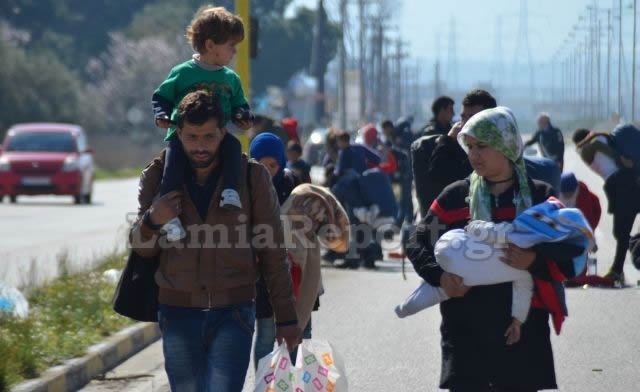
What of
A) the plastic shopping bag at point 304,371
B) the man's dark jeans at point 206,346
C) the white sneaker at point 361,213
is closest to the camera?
the man's dark jeans at point 206,346

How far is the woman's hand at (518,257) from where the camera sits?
5.73 meters

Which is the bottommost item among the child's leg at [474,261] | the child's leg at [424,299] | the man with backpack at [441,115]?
the child's leg at [424,299]

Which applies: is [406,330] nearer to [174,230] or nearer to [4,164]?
[174,230]

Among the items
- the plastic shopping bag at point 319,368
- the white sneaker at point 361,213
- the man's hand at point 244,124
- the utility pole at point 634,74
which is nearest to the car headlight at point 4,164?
the utility pole at point 634,74

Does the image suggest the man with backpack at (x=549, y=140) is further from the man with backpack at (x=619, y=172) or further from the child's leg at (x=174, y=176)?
the child's leg at (x=174, y=176)

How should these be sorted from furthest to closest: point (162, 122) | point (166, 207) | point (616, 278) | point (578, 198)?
point (616, 278) → point (578, 198) → point (162, 122) → point (166, 207)

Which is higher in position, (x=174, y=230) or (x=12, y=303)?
(x=174, y=230)

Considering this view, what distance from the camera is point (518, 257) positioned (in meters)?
5.73

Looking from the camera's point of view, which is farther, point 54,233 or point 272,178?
point 54,233

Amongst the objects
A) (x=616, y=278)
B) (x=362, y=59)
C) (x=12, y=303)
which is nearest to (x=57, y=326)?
(x=12, y=303)

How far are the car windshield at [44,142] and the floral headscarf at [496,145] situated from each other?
28.4 metres

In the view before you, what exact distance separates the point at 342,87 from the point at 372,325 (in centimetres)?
4525

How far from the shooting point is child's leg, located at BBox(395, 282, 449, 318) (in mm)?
6016

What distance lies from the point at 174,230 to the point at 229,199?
24 cm
